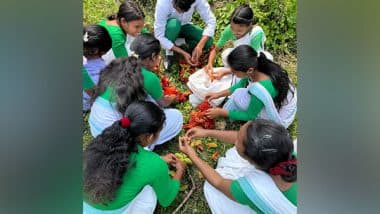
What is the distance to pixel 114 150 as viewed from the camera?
233 cm

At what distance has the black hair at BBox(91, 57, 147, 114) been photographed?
238cm

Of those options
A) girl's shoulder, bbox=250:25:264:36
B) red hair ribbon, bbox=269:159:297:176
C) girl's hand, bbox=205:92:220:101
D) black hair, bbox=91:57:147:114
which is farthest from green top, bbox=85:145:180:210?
girl's shoulder, bbox=250:25:264:36

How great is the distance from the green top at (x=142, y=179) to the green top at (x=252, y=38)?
1.78 feet

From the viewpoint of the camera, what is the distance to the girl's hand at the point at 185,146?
2410 mm

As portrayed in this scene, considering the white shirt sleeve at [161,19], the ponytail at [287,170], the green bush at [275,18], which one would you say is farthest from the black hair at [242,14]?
the ponytail at [287,170]

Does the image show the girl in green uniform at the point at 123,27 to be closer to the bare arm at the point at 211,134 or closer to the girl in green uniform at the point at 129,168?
the girl in green uniform at the point at 129,168

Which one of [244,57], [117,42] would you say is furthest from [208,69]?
[117,42]

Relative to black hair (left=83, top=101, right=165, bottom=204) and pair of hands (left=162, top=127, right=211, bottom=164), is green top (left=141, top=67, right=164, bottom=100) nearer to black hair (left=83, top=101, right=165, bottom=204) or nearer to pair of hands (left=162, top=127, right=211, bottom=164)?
black hair (left=83, top=101, right=165, bottom=204)

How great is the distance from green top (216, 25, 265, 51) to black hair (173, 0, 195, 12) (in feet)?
0.59

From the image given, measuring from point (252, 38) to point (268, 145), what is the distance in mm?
446

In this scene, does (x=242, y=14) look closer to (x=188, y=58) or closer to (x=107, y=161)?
(x=188, y=58)
